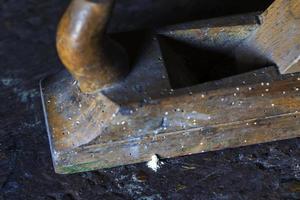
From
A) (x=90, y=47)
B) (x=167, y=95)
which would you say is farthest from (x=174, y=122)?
(x=90, y=47)

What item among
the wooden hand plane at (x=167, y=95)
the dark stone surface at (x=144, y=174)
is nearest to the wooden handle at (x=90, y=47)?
the wooden hand plane at (x=167, y=95)

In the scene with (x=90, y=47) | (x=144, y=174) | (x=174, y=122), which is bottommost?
(x=144, y=174)

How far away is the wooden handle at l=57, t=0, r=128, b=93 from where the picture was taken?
116cm

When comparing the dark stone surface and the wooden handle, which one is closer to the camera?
the wooden handle

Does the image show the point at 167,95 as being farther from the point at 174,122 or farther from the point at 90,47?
the point at 90,47

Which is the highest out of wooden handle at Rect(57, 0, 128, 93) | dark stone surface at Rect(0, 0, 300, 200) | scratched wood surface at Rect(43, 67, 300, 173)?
wooden handle at Rect(57, 0, 128, 93)

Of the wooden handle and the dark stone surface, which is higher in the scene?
the wooden handle

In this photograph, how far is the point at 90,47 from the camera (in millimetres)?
1223

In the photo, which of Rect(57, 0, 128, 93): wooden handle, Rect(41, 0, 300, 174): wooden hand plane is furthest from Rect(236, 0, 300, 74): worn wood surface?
Rect(57, 0, 128, 93): wooden handle

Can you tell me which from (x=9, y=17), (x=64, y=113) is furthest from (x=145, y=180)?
(x=9, y=17)

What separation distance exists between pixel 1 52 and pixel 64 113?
1.27ft

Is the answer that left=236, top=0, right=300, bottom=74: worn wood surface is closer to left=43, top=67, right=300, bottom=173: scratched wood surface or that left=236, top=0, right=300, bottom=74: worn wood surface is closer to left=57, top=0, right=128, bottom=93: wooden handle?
left=43, top=67, right=300, bottom=173: scratched wood surface

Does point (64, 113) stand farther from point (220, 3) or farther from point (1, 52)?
point (220, 3)

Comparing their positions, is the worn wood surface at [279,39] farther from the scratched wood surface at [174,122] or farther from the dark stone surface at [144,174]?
the dark stone surface at [144,174]
